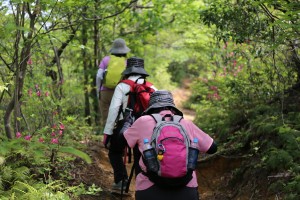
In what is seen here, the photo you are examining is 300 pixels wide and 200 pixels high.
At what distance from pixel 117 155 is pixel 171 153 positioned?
8.03 feet

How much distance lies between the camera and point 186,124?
3477mm

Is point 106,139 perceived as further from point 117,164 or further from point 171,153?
point 171,153

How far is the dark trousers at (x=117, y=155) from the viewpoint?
531 cm

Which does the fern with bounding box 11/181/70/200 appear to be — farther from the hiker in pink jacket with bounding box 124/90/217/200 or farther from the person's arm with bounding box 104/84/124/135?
the person's arm with bounding box 104/84/124/135

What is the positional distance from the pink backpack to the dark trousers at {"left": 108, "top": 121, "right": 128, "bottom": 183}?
2.01 metres

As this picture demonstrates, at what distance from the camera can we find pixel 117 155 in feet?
18.0

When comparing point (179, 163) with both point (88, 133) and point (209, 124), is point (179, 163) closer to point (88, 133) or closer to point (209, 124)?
point (88, 133)

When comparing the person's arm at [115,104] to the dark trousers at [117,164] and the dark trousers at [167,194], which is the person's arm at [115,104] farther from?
the dark trousers at [167,194]

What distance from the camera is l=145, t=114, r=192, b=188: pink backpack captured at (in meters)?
3.15

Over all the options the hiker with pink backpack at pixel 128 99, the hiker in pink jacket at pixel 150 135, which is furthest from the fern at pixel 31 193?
the hiker with pink backpack at pixel 128 99

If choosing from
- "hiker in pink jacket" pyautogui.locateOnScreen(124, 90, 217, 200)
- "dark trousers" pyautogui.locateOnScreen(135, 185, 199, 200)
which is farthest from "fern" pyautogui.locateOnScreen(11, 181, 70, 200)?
"dark trousers" pyautogui.locateOnScreen(135, 185, 199, 200)

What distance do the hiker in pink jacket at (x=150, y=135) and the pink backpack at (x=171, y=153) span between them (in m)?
0.08

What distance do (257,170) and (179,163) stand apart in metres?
3.07

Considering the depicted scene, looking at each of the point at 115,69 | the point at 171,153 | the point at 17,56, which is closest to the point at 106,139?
the point at 17,56
